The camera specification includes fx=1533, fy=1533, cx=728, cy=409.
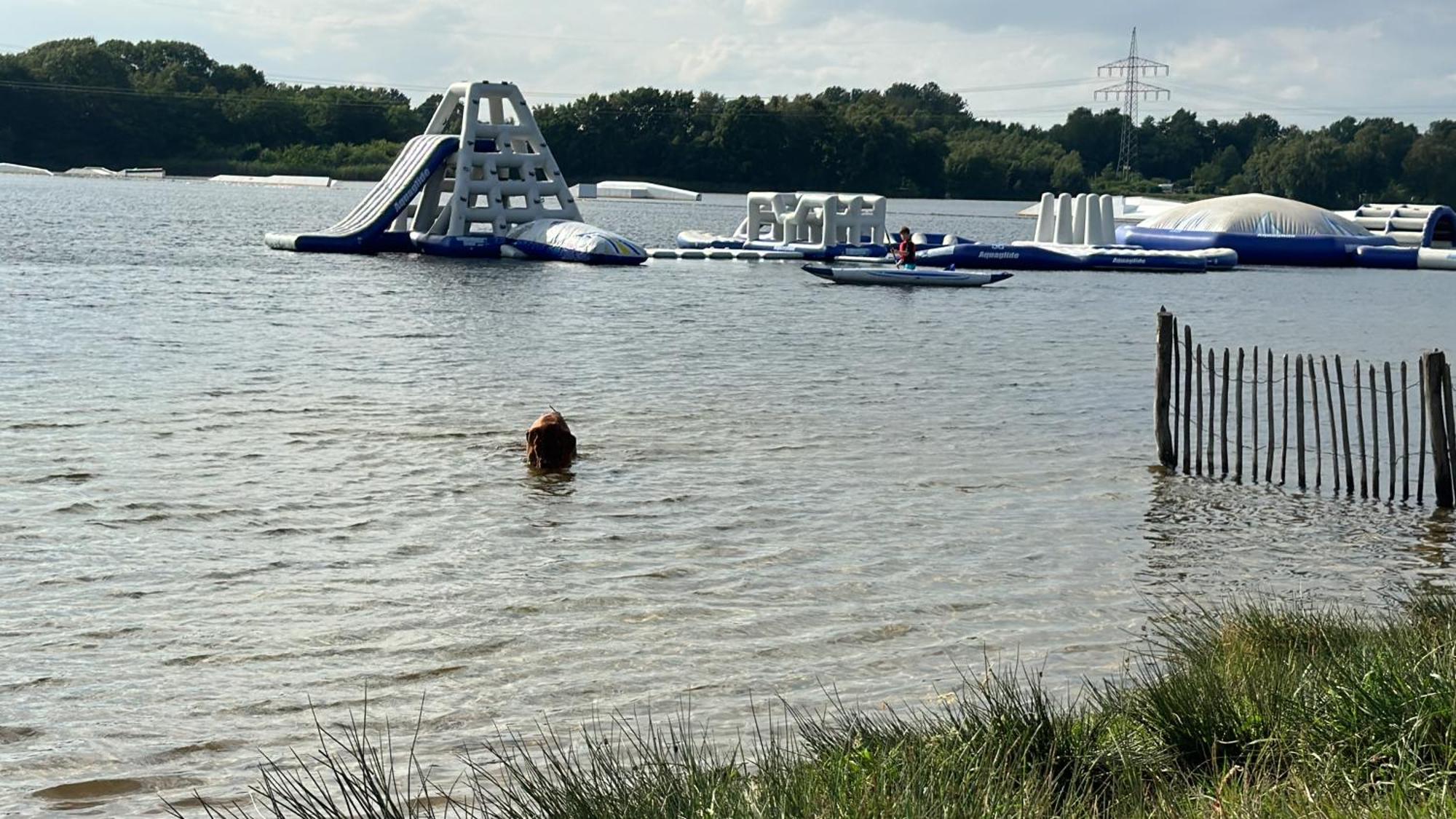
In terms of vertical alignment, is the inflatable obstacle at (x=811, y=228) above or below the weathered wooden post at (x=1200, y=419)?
above

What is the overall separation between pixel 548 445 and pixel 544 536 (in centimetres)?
347

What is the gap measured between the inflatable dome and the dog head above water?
63.1 meters

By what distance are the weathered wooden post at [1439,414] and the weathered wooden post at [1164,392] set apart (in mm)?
3185

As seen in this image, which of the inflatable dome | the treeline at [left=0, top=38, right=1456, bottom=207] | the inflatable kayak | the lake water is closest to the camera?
the lake water

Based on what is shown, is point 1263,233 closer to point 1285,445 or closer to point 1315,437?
point 1315,437

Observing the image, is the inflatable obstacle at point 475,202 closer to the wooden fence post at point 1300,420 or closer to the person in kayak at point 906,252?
the person in kayak at point 906,252

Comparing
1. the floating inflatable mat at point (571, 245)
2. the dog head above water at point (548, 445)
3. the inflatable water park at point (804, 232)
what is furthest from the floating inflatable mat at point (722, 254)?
the dog head above water at point (548, 445)

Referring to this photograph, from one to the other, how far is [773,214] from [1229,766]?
65.0 metres

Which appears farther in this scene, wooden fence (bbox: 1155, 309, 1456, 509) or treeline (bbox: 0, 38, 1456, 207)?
treeline (bbox: 0, 38, 1456, 207)

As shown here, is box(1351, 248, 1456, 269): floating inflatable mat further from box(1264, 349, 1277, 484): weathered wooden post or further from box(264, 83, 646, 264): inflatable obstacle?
box(1264, 349, 1277, 484): weathered wooden post

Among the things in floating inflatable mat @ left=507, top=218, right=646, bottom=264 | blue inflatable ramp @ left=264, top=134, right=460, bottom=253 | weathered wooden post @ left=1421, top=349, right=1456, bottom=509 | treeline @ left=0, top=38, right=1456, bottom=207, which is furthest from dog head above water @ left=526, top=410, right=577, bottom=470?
treeline @ left=0, top=38, right=1456, bottom=207

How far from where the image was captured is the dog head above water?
17.7m

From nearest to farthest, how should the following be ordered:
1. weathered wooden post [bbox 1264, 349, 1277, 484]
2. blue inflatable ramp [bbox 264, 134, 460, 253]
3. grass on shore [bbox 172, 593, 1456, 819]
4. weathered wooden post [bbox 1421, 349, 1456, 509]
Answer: grass on shore [bbox 172, 593, 1456, 819], weathered wooden post [bbox 1421, 349, 1456, 509], weathered wooden post [bbox 1264, 349, 1277, 484], blue inflatable ramp [bbox 264, 134, 460, 253]

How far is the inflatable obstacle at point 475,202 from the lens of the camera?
60.9 m
